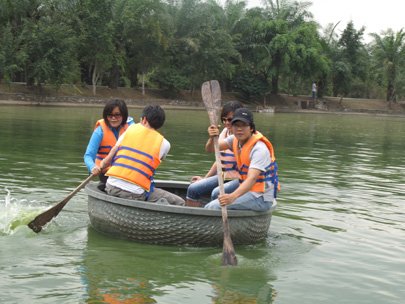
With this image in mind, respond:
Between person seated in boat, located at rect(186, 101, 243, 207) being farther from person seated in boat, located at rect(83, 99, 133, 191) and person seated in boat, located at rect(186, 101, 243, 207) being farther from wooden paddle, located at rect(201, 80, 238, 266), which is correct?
person seated in boat, located at rect(83, 99, 133, 191)

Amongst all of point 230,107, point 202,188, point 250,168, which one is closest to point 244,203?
point 250,168

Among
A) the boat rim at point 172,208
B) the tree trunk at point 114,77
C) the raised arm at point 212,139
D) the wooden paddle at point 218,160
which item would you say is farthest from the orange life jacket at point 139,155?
the tree trunk at point 114,77

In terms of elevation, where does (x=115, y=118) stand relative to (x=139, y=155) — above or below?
above

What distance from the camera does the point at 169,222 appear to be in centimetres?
568

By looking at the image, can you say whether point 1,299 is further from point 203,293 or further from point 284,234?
point 284,234

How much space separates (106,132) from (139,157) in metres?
0.90

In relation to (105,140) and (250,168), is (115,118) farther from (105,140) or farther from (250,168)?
(250,168)

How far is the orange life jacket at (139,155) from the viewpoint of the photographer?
582 cm

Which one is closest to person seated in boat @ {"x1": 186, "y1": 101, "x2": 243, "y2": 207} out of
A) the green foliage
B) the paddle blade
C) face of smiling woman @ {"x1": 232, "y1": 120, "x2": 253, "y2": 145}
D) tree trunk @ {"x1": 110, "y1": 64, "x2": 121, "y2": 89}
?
the paddle blade

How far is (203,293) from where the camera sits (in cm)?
477

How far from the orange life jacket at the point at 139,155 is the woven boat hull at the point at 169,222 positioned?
267 mm

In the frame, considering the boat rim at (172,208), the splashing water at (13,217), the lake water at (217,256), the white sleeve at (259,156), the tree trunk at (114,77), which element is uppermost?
the tree trunk at (114,77)

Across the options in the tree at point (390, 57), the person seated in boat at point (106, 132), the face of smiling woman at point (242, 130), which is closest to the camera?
the face of smiling woman at point (242, 130)

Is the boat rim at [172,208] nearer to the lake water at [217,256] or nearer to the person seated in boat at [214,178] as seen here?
the lake water at [217,256]
